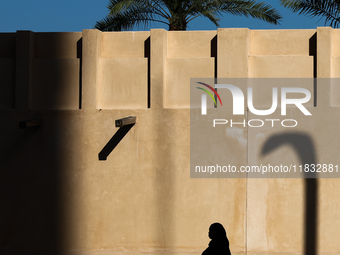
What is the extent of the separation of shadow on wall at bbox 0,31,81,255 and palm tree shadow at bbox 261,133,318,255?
451cm

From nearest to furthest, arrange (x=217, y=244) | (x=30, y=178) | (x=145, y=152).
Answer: (x=217, y=244), (x=145, y=152), (x=30, y=178)

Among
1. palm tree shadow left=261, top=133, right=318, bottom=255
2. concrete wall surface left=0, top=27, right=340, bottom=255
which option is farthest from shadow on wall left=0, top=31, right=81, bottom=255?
palm tree shadow left=261, top=133, right=318, bottom=255

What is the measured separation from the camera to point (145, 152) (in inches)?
368

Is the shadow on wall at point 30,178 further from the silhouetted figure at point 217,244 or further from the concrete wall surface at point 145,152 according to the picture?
the silhouetted figure at point 217,244

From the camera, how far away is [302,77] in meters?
9.24

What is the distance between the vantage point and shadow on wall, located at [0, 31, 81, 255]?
9.41m

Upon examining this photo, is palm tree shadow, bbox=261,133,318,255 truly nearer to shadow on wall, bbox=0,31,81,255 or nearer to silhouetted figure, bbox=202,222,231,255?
silhouetted figure, bbox=202,222,231,255

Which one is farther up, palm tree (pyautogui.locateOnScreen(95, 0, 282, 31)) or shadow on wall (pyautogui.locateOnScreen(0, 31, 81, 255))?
palm tree (pyautogui.locateOnScreen(95, 0, 282, 31))

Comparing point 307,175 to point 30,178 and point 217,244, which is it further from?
point 30,178

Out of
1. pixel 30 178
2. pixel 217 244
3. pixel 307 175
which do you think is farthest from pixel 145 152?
pixel 217 244

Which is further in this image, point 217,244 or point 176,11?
point 176,11

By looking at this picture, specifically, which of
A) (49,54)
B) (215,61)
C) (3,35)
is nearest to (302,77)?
(215,61)

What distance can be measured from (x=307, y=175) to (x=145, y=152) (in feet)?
11.4

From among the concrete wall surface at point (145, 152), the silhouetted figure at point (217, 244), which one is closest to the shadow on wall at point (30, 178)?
the concrete wall surface at point (145, 152)
